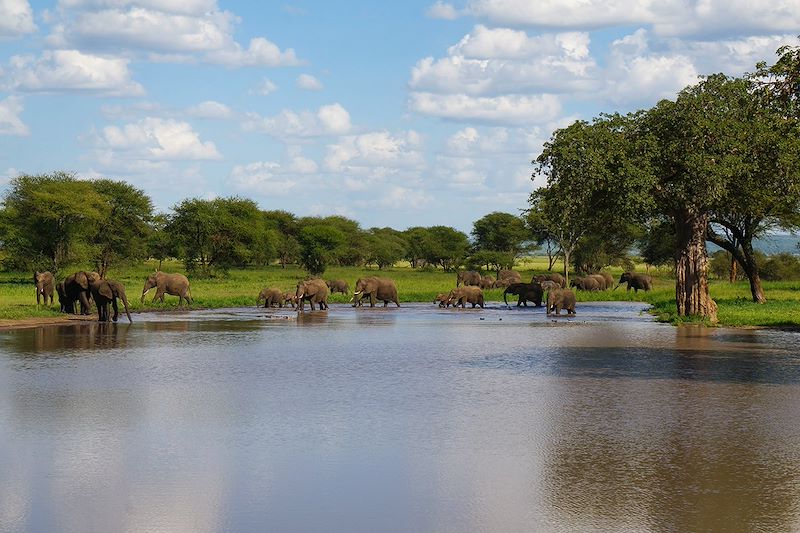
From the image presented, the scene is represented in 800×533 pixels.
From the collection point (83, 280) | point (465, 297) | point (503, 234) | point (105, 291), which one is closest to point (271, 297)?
point (465, 297)

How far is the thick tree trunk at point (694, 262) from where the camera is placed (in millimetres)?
34500

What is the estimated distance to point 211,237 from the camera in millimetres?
79188

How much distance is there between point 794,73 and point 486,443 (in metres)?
12.9

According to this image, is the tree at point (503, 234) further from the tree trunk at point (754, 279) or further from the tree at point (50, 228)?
the tree trunk at point (754, 279)

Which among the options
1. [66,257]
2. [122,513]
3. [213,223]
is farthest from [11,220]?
[122,513]

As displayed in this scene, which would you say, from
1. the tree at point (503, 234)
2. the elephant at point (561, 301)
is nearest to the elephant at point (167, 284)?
the elephant at point (561, 301)

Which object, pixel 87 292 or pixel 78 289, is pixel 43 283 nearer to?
pixel 87 292

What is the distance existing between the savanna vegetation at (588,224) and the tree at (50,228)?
4.0 inches

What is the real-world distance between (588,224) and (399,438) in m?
25.7

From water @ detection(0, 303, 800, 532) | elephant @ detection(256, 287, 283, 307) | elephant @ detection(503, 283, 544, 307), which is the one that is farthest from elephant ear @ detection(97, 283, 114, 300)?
elephant @ detection(503, 283, 544, 307)

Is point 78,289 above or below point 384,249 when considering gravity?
below

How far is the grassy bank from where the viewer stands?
117 feet

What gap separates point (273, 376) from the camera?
19.0m

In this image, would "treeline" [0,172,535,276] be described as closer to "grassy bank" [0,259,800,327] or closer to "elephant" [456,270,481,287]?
"grassy bank" [0,259,800,327]
